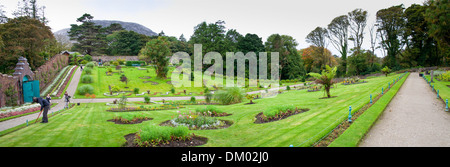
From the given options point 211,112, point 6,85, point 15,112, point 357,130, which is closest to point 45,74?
point 6,85

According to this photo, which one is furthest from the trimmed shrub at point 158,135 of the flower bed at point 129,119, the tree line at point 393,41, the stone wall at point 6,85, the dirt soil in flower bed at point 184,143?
the tree line at point 393,41

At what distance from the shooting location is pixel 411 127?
7812mm

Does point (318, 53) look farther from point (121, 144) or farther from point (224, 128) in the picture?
point (121, 144)

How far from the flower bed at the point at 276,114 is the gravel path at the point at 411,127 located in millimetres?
3553

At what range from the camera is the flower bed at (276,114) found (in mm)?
10148

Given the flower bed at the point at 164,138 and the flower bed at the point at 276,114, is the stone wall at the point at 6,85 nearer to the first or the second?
the flower bed at the point at 164,138

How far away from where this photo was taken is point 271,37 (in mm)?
56719

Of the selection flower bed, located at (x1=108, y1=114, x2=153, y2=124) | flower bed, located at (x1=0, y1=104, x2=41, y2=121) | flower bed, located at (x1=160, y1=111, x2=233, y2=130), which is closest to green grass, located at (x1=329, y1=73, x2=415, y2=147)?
A: flower bed, located at (x1=160, y1=111, x2=233, y2=130)

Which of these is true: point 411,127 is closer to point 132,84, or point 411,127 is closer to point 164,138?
point 164,138

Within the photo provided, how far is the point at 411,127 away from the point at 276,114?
4.83 m

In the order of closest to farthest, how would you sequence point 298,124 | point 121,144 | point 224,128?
point 121,144 < point 298,124 < point 224,128

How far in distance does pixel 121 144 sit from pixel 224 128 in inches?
158

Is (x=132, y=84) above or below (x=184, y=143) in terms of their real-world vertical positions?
above
